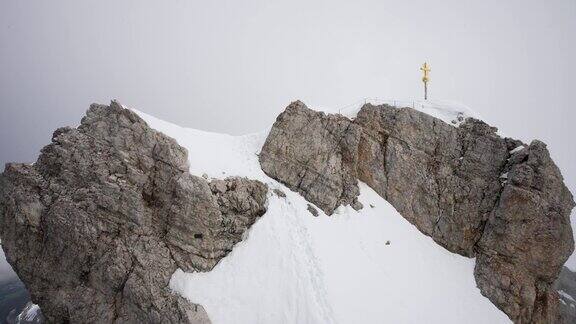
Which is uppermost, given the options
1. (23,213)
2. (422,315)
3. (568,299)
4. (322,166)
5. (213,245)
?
(322,166)

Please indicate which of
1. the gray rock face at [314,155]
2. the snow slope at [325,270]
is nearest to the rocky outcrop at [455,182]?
the gray rock face at [314,155]

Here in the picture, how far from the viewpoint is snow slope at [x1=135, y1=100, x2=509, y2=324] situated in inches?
624

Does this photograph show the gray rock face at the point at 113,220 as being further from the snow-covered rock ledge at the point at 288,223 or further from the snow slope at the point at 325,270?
the snow slope at the point at 325,270

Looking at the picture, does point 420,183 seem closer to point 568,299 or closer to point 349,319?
point 349,319

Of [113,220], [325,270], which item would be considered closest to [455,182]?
[325,270]

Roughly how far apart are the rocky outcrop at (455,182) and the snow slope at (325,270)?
133 cm

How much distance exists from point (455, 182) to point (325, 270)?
15048 mm

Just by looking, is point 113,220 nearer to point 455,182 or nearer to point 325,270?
point 325,270

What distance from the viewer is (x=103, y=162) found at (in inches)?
739

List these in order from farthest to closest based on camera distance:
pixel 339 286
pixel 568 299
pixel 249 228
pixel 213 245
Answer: pixel 568 299, pixel 249 228, pixel 213 245, pixel 339 286

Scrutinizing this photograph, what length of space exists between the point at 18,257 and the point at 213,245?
41.2 feet

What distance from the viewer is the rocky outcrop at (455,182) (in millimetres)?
21844

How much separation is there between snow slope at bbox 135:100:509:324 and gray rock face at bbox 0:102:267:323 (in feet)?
4.22

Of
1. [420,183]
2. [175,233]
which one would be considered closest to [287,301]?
[175,233]
